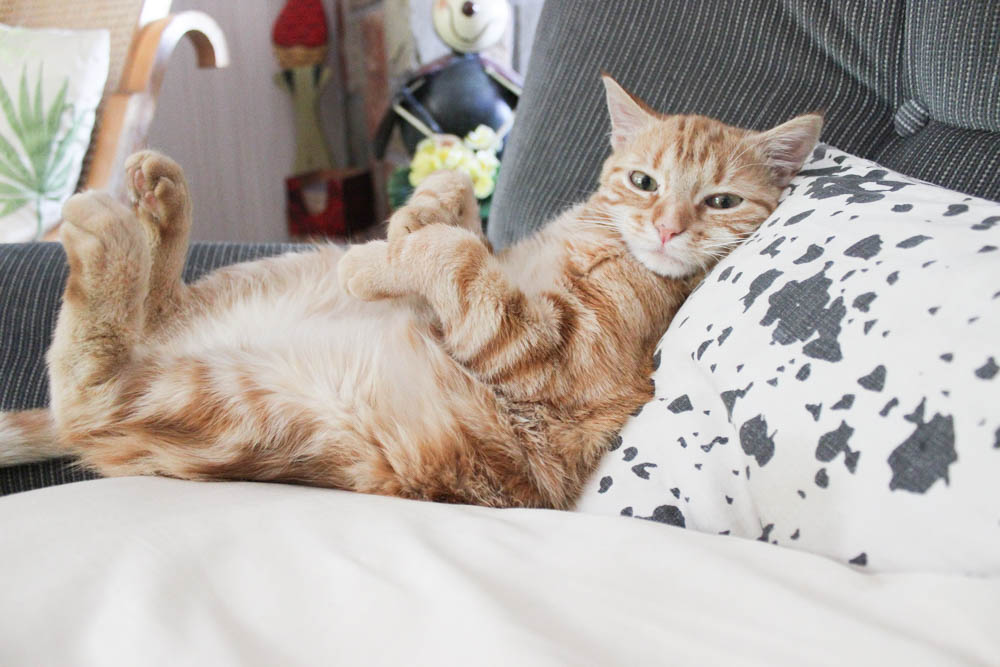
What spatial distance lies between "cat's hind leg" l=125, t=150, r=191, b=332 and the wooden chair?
114 centimetres

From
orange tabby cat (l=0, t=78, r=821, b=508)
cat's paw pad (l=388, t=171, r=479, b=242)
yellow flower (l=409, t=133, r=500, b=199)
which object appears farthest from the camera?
yellow flower (l=409, t=133, r=500, b=199)

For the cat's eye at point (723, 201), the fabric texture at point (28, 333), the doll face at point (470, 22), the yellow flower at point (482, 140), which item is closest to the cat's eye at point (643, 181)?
the cat's eye at point (723, 201)

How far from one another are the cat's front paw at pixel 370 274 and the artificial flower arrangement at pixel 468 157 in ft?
5.05

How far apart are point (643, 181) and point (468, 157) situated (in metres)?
1.54

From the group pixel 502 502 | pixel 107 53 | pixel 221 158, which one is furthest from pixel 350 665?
pixel 221 158

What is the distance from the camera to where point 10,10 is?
264 cm

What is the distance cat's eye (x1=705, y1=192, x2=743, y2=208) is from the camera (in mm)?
1153

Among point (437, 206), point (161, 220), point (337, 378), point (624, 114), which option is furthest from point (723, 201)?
point (161, 220)

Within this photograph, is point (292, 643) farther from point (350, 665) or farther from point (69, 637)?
point (69, 637)

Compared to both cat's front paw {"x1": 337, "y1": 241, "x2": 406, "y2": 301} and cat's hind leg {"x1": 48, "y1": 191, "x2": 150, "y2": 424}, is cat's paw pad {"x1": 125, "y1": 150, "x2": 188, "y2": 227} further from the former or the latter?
cat's front paw {"x1": 337, "y1": 241, "x2": 406, "y2": 301}

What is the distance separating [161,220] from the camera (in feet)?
3.82

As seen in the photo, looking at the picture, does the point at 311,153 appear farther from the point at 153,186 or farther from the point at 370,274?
the point at 370,274

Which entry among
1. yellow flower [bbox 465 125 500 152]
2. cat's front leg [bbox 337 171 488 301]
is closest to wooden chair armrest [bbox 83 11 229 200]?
yellow flower [bbox 465 125 500 152]

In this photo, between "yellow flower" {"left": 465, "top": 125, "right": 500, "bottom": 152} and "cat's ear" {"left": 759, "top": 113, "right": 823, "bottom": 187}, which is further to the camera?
"yellow flower" {"left": 465, "top": 125, "right": 500, "bottom": 152}
